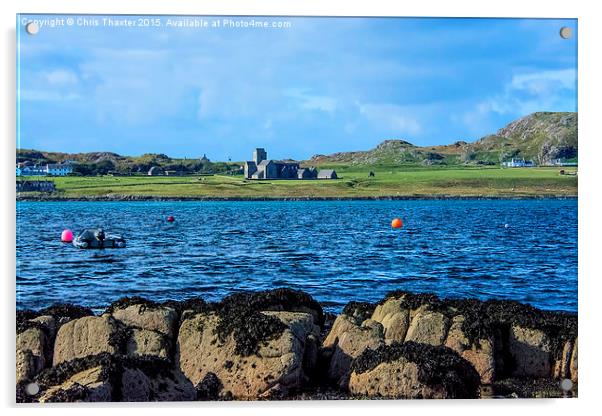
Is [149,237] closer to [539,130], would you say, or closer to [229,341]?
[229,341]

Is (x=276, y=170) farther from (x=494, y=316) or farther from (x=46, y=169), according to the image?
(x=494, y=316)

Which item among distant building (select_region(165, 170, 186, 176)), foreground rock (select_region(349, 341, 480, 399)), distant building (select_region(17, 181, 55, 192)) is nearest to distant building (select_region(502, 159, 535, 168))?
foreground rock (select_region(349, 341, 480, 399))

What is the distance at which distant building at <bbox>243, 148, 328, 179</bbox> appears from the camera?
1232 centimetres

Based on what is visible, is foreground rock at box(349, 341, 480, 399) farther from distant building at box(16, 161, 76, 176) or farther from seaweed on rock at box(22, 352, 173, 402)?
distant building at box(16, 161, 76, 176)

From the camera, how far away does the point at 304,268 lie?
1259 centimetres

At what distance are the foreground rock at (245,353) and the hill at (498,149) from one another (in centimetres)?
273

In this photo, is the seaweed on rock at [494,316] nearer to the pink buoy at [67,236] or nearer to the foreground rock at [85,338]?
the foreground rock at [85,338]

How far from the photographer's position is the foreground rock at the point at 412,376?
10.6 m

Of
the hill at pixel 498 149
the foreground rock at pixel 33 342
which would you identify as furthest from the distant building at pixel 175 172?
the foreground rock at pixel 33 342

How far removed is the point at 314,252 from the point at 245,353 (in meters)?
2.39

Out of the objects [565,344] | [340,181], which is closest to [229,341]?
[340,181]

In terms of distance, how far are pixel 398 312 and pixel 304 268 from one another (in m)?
1.54

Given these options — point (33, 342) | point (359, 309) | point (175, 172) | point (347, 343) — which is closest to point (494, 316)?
point (359, 309)

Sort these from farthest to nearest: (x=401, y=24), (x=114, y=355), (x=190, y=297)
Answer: (x=190, y=297), (x=401, y=24), (x=114, y=355)
